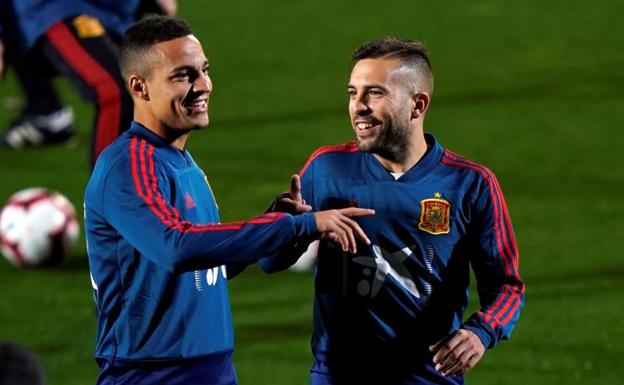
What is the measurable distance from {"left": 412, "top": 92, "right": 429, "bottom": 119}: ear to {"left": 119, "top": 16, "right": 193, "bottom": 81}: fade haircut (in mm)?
711

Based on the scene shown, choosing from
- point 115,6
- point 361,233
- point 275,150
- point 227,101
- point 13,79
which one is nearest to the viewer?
point 361,233

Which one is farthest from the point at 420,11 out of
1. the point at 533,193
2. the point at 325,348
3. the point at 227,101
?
the point at 325,348

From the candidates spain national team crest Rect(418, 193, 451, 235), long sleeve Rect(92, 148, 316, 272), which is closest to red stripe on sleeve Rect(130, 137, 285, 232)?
long sleeve Rect(92, 148, 316, 272)

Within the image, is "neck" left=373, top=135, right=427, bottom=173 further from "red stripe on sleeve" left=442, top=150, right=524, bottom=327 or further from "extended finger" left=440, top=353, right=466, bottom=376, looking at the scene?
"extended finger" left=440, top=353, right=466, bottom=376

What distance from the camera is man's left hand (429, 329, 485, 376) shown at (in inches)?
172

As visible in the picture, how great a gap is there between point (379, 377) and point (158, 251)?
876 millimetres

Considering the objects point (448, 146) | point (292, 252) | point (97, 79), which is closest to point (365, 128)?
point (292, 252)

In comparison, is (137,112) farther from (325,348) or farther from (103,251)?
(325,348)

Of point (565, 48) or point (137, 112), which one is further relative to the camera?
point (565, 48)

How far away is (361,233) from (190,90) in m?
0.68

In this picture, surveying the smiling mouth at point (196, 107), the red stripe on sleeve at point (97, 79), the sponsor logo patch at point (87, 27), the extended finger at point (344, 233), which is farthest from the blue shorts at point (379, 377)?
the sponsor logo patch at point (87, 27)

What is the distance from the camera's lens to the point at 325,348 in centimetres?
464

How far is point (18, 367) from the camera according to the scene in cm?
290

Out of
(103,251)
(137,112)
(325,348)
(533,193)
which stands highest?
(137,112)
